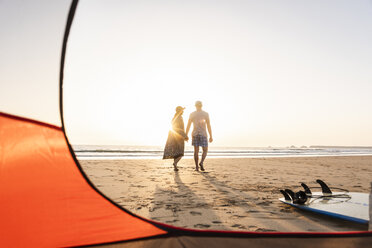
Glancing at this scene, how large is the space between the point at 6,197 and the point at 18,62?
0.76 m

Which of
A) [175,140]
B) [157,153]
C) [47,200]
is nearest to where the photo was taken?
[47,200]

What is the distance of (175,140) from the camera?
216 inches

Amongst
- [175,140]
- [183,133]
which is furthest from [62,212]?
[183,133]

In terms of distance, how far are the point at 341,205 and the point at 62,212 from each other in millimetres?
2378

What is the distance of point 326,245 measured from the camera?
1387 mm

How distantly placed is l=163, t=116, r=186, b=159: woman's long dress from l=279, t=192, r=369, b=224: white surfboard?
10.0 feet

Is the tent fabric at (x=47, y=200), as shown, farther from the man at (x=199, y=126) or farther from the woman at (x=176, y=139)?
the man at (x=199, y=126)

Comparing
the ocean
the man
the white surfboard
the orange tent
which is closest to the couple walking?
the man

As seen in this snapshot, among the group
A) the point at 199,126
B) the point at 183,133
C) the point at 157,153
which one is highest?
the point at 199,126

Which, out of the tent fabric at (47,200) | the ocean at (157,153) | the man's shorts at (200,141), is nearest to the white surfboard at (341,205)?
the tent fabric at (47,200)

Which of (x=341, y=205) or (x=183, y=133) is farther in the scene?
(x=183, y=133)

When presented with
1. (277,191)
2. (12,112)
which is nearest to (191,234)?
(12,112)

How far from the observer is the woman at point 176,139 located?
17.9 ft

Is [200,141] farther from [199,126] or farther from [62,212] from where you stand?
[62,212]
